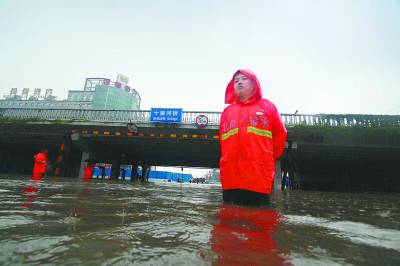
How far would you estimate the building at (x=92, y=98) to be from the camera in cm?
7269

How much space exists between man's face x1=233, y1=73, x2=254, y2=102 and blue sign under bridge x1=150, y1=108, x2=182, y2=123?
47.2 feet

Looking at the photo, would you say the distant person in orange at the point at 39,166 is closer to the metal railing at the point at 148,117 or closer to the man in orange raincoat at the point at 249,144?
the metal railing at the point at 148,117

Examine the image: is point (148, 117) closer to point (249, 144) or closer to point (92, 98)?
point (249, 144)

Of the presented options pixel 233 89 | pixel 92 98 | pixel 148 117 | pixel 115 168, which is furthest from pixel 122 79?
pixel 233 89

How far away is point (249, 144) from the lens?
3.48m

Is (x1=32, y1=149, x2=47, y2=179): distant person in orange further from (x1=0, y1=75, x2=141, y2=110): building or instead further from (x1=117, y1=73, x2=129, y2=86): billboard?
(x1=117, y1=73, x2=129, y2=86): billboard

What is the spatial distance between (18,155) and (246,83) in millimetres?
32369

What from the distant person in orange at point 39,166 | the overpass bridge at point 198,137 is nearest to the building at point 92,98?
the overpass bridge at point 198,137

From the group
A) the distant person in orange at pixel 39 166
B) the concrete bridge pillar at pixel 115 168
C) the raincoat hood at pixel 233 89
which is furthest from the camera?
the concrete bridge pillar at pixel 115 168

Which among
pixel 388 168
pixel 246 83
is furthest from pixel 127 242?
pixel 388 168

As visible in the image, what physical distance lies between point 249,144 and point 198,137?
14.6 metres

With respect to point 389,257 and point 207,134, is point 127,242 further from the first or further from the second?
point 207,134

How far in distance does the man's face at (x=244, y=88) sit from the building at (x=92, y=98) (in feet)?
238

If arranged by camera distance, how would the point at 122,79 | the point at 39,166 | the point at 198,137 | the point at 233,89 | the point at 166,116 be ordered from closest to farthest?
the point at 233,89 → the point at 39,166 → the point at 198,137 → the point at 166,116 → the point at 122,79
